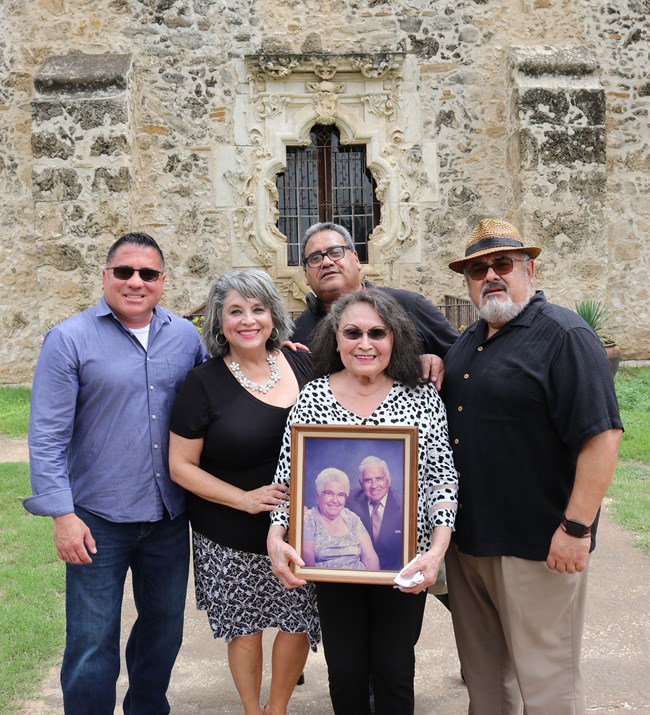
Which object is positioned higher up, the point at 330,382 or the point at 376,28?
the point at 376,28

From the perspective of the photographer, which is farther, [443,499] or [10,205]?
[10,205]

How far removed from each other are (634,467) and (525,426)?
15.3ft

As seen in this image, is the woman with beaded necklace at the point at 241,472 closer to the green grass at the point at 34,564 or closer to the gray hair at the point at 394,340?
the gray hair at the point at 394,340

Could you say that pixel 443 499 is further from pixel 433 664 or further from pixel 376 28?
pixel 376 28

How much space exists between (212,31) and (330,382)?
30.4 feet

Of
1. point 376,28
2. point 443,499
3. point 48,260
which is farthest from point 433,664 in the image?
point 376,28

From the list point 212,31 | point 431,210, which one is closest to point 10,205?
point 212,31

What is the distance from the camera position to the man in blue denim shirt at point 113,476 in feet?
8.17

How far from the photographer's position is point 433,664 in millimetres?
3432

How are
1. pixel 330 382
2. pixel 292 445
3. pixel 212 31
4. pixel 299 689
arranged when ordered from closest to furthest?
pixel 292 445 → pixel 330 382 → pixel 299 689 → pixel 212 31

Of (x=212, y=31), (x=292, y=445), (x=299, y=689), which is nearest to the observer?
(x=292, y=445)

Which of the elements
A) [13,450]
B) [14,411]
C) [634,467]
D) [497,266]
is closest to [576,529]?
[497,266]

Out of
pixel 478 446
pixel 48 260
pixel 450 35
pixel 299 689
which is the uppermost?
pixel 450 35

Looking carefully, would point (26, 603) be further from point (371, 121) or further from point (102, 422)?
point (371, 121)
